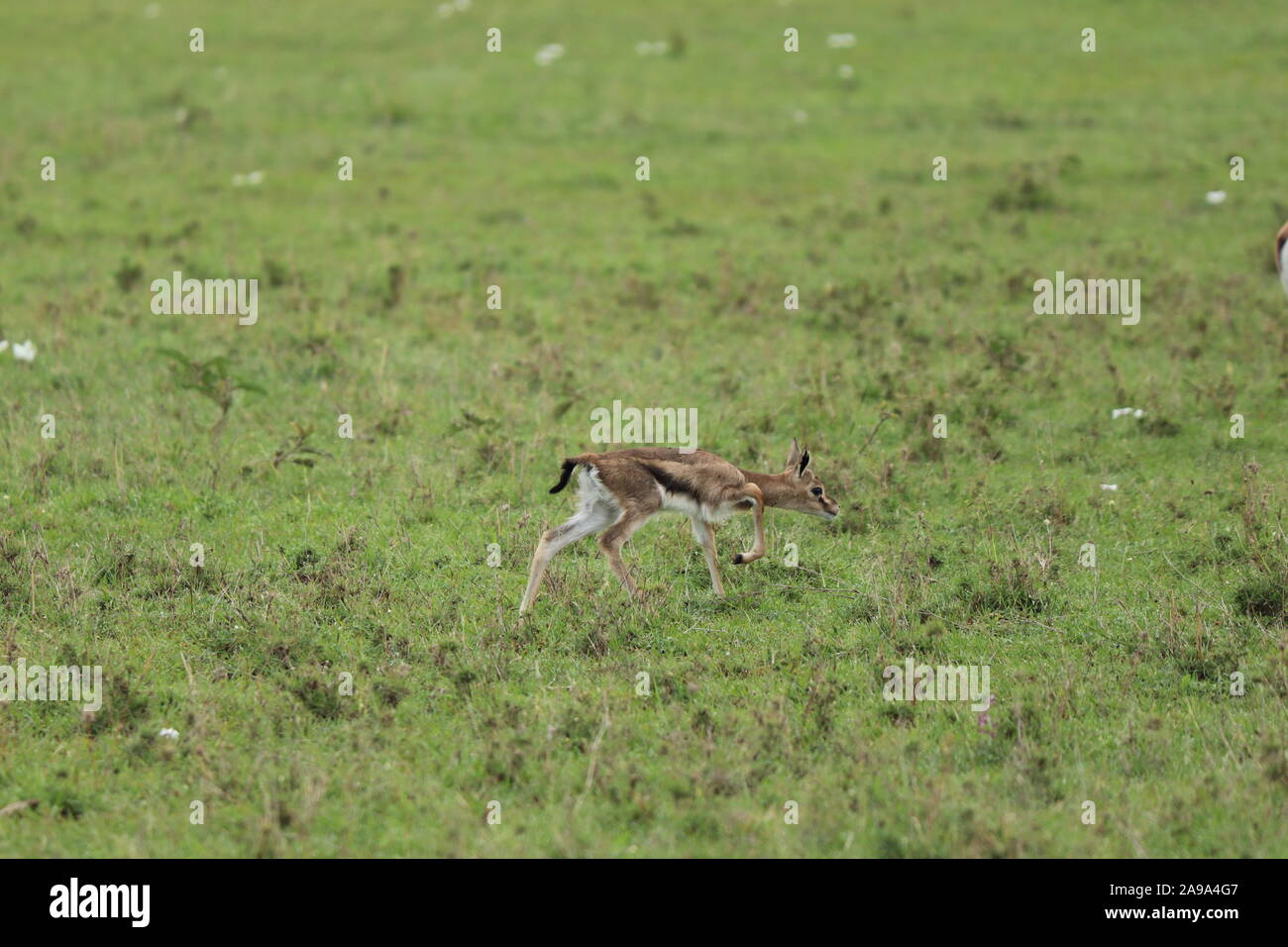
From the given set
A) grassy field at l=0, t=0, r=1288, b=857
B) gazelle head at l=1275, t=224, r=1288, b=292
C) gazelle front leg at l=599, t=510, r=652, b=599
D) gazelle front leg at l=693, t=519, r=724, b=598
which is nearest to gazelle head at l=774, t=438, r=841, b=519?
grassy field at l=0, t=0, r=1288, b=857

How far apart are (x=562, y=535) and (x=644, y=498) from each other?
62 cm

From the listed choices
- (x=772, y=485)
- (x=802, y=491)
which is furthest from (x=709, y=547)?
(x=802, y=491)

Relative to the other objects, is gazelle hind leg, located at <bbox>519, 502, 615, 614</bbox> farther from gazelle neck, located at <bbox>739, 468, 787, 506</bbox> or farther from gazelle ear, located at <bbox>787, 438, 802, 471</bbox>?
gazelle ear, located at <bbox>787, 438, 802, 471</bbox>

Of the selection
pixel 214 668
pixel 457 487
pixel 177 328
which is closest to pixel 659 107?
pixel 177 328

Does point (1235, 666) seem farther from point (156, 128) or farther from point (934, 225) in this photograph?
point (156, 128)

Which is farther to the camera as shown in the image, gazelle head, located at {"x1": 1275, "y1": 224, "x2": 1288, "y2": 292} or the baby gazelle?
gazelle head, located at {"x1": 1275, "y1": 224, "x2": 1288, "y2": 292}

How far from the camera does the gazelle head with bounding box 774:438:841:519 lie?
35.3 ft

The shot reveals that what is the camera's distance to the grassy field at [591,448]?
25.0 feet

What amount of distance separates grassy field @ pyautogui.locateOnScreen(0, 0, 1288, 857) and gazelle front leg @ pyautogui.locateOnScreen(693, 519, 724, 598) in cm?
18

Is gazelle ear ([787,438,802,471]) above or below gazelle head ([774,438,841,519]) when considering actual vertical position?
above

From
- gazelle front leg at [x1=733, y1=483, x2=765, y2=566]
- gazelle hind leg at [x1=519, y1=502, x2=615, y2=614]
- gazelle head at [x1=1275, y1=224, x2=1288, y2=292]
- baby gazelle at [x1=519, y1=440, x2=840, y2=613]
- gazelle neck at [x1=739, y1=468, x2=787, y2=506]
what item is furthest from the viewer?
gazelle head at [x1=1275, y1=224, x2=1288, y2=292]

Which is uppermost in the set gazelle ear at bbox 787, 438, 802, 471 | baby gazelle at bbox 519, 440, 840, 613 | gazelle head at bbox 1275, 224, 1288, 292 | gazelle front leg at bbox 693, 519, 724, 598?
gazelle head at bbox 1275, 224, 1288, 292

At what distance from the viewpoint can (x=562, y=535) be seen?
32.8 ft

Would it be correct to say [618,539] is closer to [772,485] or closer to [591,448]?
[772,485]
